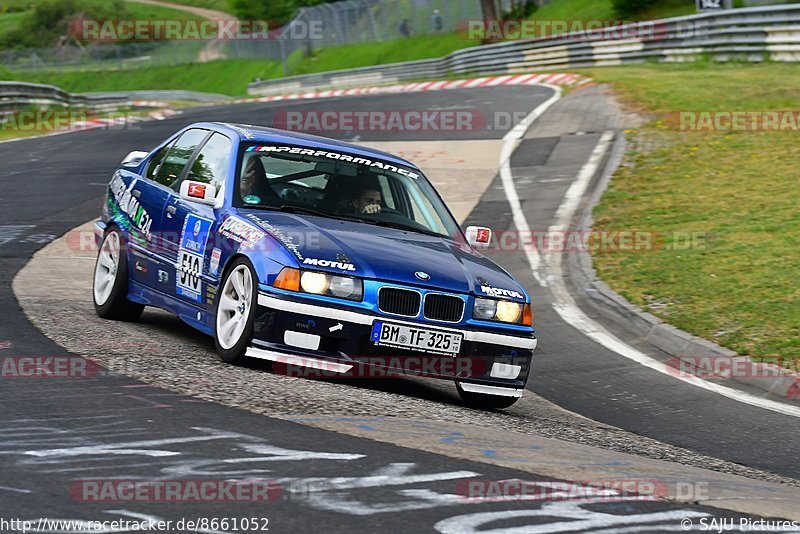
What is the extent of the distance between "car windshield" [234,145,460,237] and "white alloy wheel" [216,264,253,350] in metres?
0.69

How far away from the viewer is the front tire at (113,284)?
920 cm

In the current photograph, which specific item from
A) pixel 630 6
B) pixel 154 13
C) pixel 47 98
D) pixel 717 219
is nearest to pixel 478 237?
pixel 717 219

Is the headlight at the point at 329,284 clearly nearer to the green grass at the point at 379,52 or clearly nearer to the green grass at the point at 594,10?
the green grass at the point at 594,10

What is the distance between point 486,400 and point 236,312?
5.52 feet

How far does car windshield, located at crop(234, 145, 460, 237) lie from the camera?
8.39 meters

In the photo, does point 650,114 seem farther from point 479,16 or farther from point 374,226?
point 479,16

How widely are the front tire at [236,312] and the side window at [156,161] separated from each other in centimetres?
206

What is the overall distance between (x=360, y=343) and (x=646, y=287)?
5661 millimetres

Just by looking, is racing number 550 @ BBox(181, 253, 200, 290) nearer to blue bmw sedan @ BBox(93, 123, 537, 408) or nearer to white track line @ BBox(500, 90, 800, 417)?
blue bmw sedan @ BBox(93, 123, 537, 408)

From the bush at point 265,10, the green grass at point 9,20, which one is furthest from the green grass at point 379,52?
the green grass at point 9,20

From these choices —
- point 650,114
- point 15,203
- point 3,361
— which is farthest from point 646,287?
point 650,114

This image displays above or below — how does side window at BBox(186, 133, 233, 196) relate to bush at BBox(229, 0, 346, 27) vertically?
below

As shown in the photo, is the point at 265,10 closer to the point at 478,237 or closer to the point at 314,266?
the point at 478,237

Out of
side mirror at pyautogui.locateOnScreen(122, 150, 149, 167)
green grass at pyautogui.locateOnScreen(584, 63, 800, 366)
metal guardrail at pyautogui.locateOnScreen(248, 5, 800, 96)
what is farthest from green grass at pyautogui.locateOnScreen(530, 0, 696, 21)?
side mirror at pyautogui.locateOnScreen(122, 150, 149, 167)
